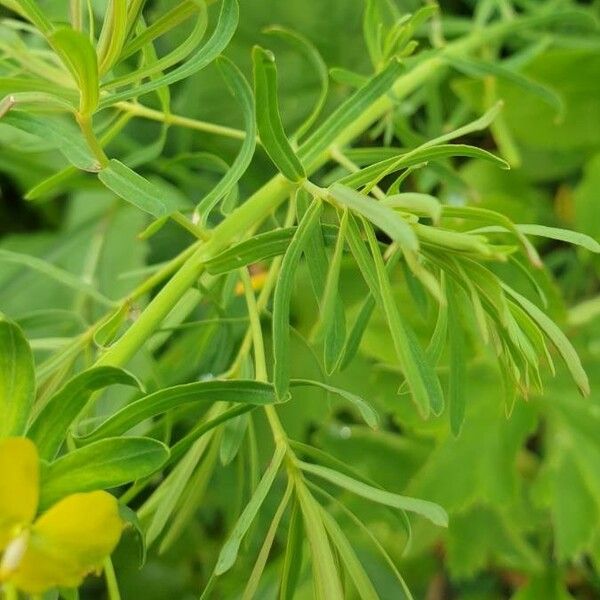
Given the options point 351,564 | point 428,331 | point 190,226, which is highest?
point 190,226

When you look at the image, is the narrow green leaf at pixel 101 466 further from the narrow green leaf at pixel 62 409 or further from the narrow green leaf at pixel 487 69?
the narrow green leaf at pixel 487 69

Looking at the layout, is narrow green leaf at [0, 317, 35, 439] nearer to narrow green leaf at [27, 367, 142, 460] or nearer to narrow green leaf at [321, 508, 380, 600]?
narrow green leaf at [27, 367, 142, 460]

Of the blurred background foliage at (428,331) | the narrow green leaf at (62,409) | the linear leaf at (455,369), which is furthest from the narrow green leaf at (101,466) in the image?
the blurred background foliage at (428,331)

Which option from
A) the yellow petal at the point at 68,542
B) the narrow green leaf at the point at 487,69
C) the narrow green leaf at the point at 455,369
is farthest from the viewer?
the narrow green leaf at the point at 487,69

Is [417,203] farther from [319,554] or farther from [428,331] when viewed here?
[428,331]

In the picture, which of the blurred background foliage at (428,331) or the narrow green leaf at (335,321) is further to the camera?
the blurred background foliage at (428,331)

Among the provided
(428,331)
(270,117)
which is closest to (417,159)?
(270,117)
